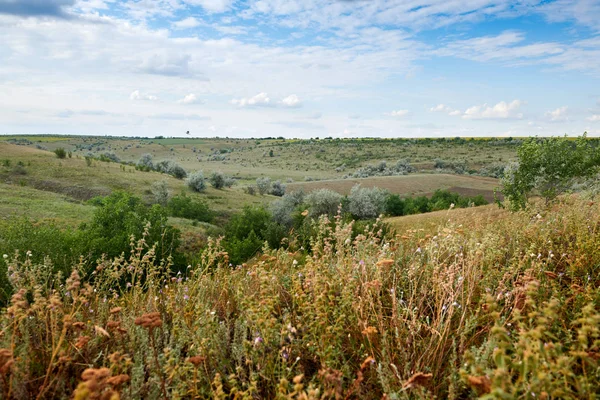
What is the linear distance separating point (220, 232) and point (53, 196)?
43.9 feet

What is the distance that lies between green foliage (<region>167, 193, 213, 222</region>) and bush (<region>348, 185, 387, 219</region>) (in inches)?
542

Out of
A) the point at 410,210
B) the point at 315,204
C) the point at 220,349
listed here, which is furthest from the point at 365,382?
the point at 410,210

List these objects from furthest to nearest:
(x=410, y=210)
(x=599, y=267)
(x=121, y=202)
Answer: (x=410, y=210) < (x=121, y=202) < (x=599, y=267)

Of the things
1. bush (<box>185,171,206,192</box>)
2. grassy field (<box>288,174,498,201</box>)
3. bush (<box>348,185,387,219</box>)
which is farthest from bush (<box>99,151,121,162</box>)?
bush (<box>348,185,387,219</box>)

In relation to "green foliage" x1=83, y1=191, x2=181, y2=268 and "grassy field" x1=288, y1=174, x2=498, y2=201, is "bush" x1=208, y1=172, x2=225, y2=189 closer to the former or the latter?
"grassy field" x1=288, y1=174, x2=498, y2=201

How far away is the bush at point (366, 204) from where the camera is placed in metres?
38.2

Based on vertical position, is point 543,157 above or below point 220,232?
above

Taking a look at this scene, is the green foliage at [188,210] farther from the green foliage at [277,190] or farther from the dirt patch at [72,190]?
the green foliage at [277,190]

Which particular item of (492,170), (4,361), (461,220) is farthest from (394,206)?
(4,361)

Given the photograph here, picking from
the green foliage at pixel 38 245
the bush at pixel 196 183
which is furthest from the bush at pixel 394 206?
the green foliage at pixel 38 245

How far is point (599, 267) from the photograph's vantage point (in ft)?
16.0

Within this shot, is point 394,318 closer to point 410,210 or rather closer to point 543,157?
point 543,157

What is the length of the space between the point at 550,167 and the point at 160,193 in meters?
29.2

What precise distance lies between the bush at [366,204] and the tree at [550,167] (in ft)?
56.7
